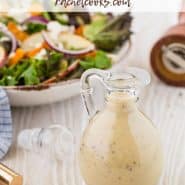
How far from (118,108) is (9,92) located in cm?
31

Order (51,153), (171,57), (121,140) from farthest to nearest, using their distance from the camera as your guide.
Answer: (171,57)
(51,153)
(121,140)

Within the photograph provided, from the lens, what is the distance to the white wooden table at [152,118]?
1.03 meters

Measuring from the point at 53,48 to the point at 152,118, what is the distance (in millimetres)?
245

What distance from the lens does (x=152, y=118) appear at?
119cm

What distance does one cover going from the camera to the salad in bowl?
1161 mm

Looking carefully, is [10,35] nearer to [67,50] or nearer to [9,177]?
[67,50]

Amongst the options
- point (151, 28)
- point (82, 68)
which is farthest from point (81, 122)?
point (151, 28)

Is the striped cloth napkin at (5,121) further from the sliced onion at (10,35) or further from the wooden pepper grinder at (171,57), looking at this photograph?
the wooden pepper grinder at (171,57)

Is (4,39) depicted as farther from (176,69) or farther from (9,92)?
(176,69)

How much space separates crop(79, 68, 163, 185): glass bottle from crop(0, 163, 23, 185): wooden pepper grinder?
10cm

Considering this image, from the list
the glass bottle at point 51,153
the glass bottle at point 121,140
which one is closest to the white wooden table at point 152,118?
the glass bottle at point 51,153

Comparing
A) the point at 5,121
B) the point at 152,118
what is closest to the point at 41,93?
the point at 5,121

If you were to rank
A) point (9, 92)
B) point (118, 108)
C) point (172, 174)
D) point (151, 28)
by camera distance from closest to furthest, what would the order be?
point (118, 108), point (172, 174), point (9, 92), point (151, 28)

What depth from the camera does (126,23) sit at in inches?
54.8
